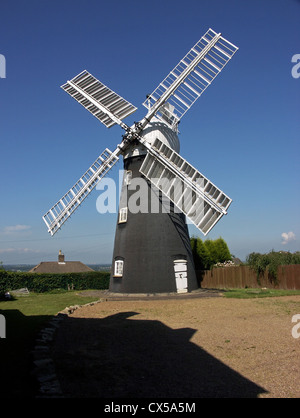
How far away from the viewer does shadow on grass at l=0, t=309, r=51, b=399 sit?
14.7ft

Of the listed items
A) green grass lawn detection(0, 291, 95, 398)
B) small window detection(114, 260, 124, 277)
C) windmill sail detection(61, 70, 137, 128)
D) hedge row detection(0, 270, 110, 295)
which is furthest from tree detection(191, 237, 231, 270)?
green grass lawn detection(0, 291, 95, 398)

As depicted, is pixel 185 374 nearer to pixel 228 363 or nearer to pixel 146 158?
pixel 228 363

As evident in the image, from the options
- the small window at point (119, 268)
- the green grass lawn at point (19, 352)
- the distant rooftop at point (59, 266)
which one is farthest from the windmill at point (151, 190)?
the distant rooftop at point (59, 266)

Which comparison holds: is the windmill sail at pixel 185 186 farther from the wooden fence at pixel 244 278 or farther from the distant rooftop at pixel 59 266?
the distant rooftop at pixel 59 266

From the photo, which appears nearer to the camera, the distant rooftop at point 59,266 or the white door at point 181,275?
the white door at point 181,275

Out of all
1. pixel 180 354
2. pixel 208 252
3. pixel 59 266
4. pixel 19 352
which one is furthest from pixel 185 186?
pixel 59 266

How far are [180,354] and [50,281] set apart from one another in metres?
20.7

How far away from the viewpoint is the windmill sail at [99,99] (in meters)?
18.1

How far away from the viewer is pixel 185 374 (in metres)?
5.63

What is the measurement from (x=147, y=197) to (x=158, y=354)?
37.6ft

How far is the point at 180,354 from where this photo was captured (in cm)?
687

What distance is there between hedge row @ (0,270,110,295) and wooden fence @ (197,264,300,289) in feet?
27.8

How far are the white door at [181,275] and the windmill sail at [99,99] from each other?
824cm
